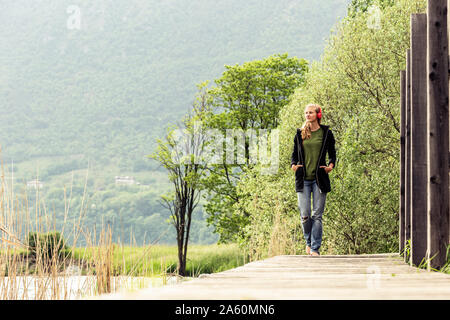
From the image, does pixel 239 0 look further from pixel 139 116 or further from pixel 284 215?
pixel 284 215

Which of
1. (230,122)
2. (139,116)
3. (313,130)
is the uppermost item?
(139,116)

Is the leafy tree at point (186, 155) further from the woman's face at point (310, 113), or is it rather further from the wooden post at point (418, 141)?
the wooden post at point (418, 141)

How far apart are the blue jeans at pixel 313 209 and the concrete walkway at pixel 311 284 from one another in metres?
0.84

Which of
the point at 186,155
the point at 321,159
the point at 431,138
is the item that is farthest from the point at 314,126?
the point at 186,155

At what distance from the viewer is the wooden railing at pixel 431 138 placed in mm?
3707

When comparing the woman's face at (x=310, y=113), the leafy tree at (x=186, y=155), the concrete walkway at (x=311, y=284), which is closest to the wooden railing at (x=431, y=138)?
the concrete walkway at (x=311, y=284)

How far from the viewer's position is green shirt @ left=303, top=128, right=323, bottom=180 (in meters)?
5.63

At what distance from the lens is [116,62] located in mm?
73312

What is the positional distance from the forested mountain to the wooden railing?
49816 millimetres

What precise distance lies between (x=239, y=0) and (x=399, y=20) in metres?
72.5

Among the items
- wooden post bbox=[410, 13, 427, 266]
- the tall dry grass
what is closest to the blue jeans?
wooden post bbox=[410, 13, 427, 266]
